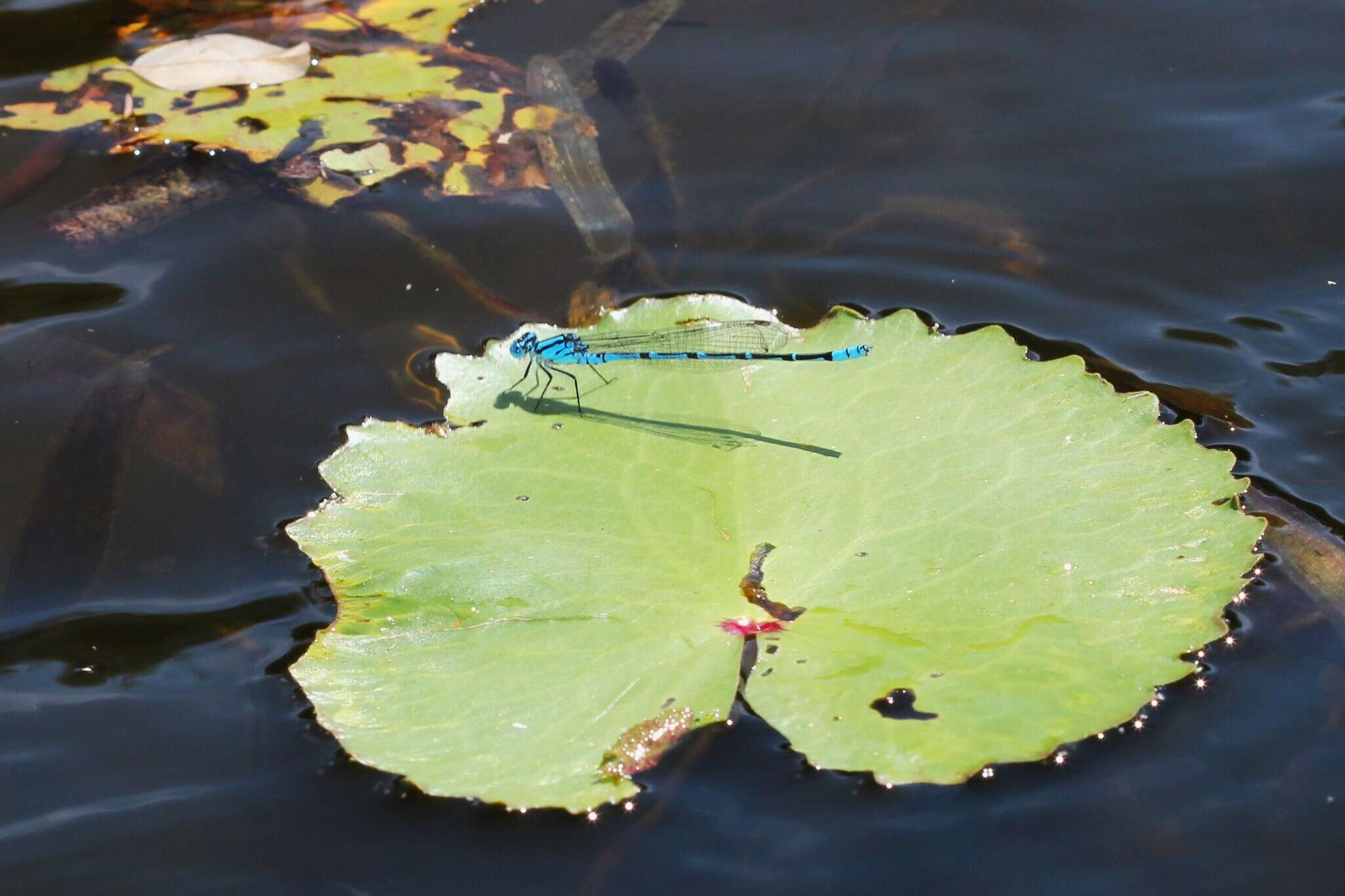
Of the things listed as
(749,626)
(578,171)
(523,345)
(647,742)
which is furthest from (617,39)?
(647,742)

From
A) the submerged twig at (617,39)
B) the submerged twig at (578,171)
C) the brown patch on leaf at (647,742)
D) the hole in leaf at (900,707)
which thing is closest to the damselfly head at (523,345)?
the submerged twig at (578,171)

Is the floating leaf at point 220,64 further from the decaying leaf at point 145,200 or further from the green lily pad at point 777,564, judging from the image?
the green lily pad at point 777,564

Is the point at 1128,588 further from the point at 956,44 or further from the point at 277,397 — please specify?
the point at 956,44

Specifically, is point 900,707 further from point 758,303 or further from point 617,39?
point 617,39

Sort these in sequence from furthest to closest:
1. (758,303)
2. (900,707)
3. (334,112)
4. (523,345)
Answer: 1. (334,112)
2. (758,303)
3. (523,345)
4. (900,707)

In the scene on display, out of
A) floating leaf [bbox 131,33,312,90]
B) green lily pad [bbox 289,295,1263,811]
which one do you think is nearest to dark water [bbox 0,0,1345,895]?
green lily pad [bbox 289,295,1263,811]
